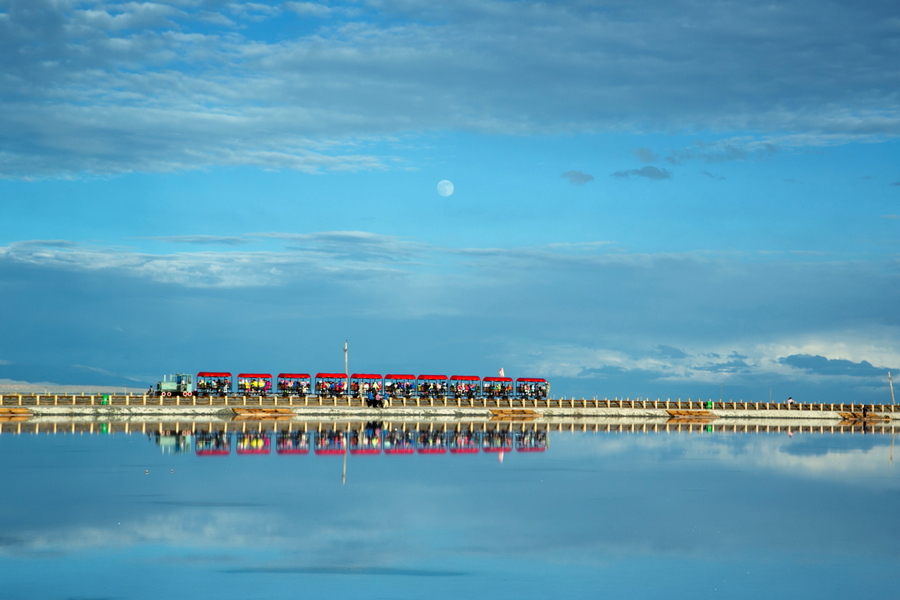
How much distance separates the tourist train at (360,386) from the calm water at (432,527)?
151ft

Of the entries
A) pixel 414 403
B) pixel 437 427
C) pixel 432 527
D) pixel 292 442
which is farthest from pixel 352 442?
pixel 414 403

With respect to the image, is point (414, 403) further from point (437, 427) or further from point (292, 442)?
point (292, 442)

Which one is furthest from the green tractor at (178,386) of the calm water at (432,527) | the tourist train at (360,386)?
the calm water at (432,527)

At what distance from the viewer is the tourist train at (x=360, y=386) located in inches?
4077

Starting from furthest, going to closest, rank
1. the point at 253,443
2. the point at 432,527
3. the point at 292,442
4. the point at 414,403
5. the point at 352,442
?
the point at 414,403, the point at 352,442, the point at 292,442, the point at 253,443, the point at 432,527

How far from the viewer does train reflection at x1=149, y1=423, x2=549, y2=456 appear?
5812 centimetres

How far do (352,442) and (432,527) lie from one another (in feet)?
108

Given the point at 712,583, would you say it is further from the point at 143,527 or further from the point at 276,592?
the point at 143,527

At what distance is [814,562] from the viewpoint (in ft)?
88.9

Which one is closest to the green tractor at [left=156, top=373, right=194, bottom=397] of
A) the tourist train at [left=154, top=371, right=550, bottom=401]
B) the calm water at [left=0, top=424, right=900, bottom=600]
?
the tourist train at [left=154, top=371, right=550, bottom=401]

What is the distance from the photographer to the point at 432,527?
32.0 metres

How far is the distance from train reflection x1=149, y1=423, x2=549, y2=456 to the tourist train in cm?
2819

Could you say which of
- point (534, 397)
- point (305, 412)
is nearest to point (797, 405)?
point (534, 397)

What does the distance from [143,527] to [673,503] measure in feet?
70.1
